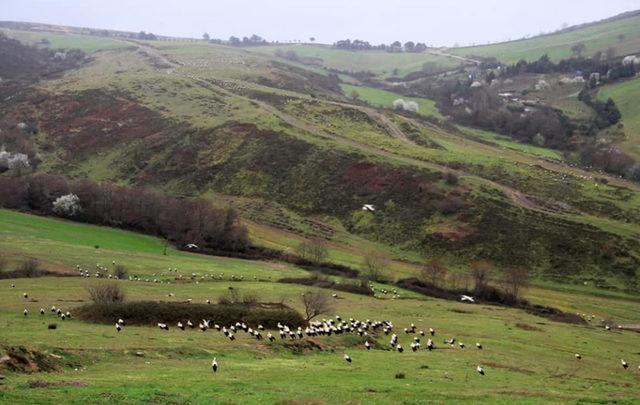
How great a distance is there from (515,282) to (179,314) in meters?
49.9

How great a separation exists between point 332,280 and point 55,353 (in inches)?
2123

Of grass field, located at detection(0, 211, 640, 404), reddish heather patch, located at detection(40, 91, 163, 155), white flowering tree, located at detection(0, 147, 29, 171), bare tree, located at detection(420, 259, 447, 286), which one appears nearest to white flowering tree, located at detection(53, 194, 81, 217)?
grass field, located at detection(0, 211, 640, 404)

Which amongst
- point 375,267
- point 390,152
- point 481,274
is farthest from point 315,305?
point 390,152

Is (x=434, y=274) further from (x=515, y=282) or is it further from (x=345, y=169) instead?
(x=345, y=169)

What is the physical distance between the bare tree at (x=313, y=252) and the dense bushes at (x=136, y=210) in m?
9.46

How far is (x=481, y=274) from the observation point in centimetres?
8994

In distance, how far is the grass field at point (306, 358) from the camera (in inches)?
1129

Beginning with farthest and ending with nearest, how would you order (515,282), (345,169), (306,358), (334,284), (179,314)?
(345,169) < (515,282) < (334,284) < (179,314) < (306,358)

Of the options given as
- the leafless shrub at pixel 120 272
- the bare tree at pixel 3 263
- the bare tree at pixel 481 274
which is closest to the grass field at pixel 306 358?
the leafless shrub at pixel 120 272

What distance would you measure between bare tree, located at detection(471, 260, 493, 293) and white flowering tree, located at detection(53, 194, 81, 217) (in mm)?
65133

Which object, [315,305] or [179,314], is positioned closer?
[179,314]

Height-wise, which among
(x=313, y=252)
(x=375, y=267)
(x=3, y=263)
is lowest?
(x=375, y=267)

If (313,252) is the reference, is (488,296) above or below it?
below

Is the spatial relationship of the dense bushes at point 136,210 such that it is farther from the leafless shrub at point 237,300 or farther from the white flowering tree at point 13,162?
the leafless shrub at point 237,300
